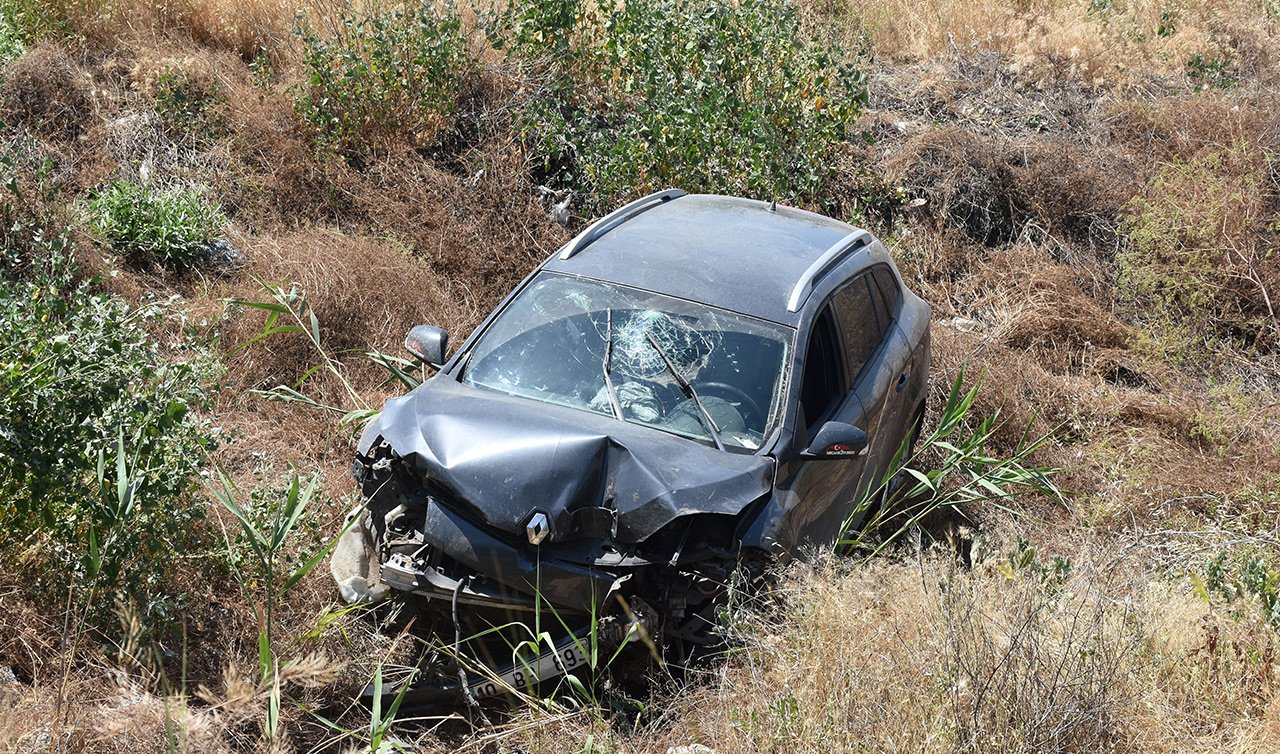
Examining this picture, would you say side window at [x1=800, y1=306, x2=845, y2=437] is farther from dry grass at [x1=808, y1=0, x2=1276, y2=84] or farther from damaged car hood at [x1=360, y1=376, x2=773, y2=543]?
dry grass at [x1=808, y1=0, x2=1276, y2=84]

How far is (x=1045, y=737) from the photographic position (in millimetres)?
3602

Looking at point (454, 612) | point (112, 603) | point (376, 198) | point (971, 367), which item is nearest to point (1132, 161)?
point (971, 367)

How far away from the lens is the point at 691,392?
4.77 m

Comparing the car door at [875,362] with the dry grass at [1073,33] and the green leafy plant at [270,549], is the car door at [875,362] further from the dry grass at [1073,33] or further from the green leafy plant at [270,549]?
the dry grass at [1073,33]

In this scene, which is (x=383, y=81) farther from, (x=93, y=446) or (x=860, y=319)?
(x=93, y=446)

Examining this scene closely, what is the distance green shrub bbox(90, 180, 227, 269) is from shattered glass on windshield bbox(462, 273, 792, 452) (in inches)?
136

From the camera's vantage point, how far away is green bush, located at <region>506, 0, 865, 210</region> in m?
8.37

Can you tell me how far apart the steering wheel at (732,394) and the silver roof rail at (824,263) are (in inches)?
20.7

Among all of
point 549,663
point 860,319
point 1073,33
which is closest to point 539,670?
point 549,663

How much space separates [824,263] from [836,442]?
1183mm

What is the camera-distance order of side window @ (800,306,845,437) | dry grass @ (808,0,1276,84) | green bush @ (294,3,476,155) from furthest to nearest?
dry grass @ (808,0,1276,84), green bush @ (294,3,476,155), side window @ (800,306,845,437)

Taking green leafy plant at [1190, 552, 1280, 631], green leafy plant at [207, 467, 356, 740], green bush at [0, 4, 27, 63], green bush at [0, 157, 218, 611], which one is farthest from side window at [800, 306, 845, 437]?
green bush at [0, 4, 27, 63]

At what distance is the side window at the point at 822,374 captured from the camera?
4977 millimetres

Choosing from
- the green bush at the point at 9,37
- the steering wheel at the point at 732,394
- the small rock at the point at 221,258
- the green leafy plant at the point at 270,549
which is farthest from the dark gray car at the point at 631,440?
the green bush at the point at 9,37
